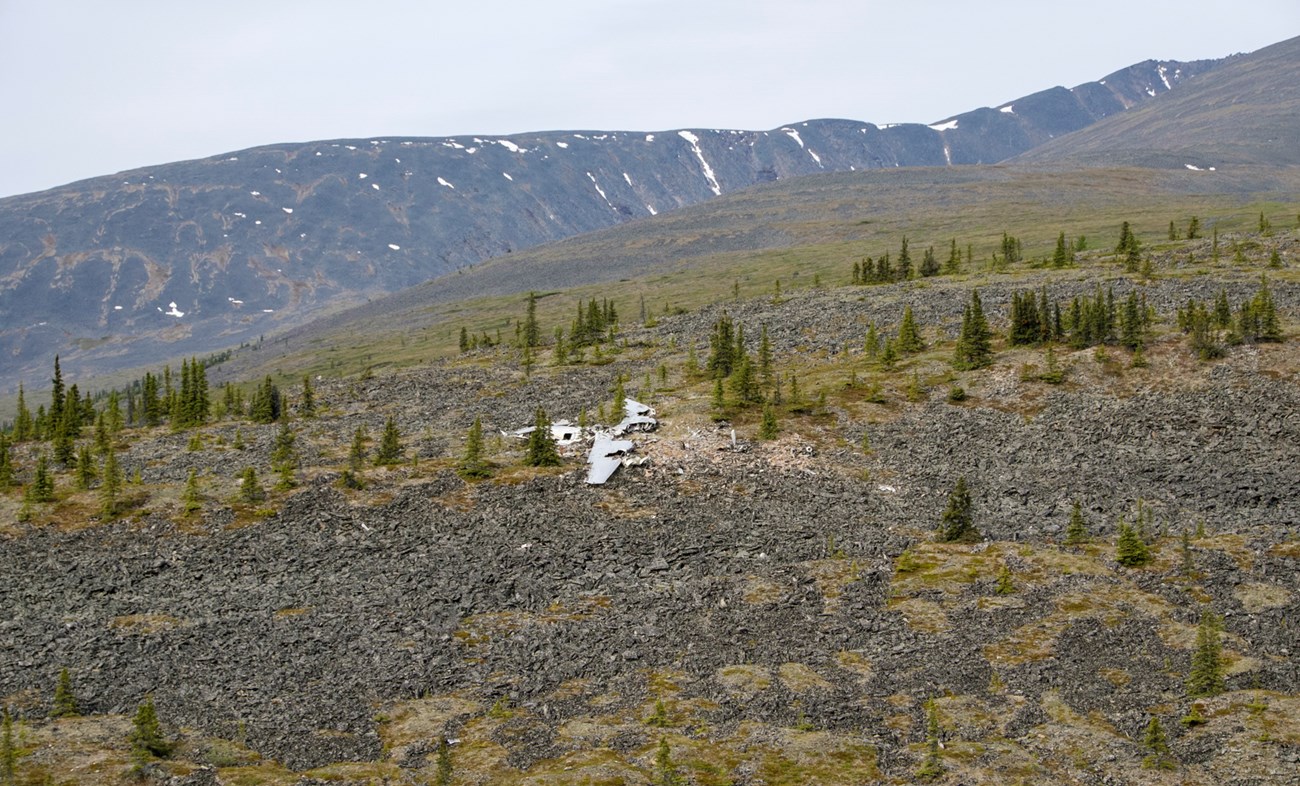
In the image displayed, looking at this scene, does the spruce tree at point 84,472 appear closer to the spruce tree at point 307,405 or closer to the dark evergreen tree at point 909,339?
the spruce tree at point 307,405

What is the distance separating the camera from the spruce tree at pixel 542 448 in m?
74.9

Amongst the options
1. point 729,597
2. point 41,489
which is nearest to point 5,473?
point 41,489

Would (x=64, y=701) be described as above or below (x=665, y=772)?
above

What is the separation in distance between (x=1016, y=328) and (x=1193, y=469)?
31.2m

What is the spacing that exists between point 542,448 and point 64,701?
38.3 m

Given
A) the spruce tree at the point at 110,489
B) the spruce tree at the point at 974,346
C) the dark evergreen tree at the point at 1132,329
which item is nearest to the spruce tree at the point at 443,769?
the spruce tree at the point at 110,489

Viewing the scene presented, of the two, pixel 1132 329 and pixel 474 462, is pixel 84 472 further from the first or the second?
pixel 1132 329

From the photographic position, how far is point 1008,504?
6400 centimetres

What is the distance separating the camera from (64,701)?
40906mm

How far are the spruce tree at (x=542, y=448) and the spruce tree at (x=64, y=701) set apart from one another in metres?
36.9

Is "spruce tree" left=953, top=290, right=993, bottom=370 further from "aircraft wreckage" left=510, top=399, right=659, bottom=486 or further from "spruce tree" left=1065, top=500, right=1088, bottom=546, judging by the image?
"spruce tree" left=1065, top=500, right=1088, bottom=546

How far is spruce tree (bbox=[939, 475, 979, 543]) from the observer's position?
57.9 meters

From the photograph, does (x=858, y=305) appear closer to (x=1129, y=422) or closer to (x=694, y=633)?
(x=1129, y=422)

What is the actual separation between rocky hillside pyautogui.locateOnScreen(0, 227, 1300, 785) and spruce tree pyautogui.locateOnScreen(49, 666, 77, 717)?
660 millimetres
